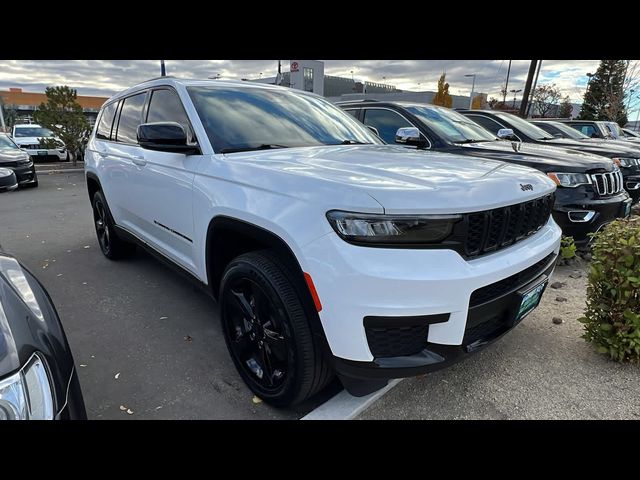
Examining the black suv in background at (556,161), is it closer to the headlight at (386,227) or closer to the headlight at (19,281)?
the headlight at (386,227)

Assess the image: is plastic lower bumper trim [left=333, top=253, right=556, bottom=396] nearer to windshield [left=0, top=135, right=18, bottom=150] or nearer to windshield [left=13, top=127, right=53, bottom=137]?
windshield [left=0, top=135, right=18, bottom=150]

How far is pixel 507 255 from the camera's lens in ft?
6.72

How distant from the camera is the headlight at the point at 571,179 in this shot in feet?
14.5

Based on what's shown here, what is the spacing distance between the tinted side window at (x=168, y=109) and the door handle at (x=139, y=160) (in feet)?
1.09

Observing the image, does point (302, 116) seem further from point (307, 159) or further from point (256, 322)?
point (256, 322)

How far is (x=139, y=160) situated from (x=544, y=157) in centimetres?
437

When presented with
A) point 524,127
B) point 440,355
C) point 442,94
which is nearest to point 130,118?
point 440,355

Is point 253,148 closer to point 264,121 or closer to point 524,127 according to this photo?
point 264,121

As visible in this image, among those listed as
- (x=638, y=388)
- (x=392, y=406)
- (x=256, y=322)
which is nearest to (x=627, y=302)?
(x=638, y=388)

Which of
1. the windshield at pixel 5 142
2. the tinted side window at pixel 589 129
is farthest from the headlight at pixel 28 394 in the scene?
the tinted side window at pixel 589 129

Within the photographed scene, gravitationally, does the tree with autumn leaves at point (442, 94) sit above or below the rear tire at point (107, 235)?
above

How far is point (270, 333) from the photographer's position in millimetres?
2189

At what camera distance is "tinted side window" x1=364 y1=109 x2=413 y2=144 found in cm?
559

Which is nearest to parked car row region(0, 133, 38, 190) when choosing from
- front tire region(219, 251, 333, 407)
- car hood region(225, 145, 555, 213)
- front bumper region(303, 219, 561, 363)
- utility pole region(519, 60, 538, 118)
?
front tire region(219, 251, 333, 407)
